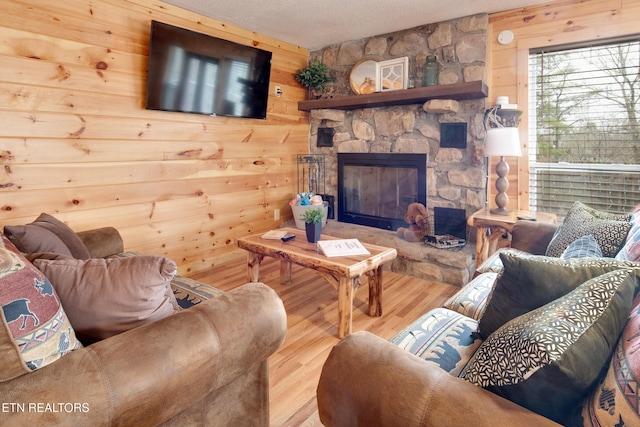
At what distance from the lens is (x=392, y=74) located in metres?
3.59

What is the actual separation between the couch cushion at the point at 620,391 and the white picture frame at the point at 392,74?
3.11m

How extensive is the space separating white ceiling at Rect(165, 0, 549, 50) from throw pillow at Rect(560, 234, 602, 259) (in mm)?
2276

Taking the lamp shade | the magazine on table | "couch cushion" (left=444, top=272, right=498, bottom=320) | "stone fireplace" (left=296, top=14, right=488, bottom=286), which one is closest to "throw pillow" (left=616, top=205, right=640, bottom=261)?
"couch cushion" (left=444, top=272, right=498, bottom=320)

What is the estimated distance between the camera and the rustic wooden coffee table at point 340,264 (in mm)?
2176

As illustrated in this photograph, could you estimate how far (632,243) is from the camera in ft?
4.51

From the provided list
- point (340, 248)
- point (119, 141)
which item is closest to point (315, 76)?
point (119, 141)

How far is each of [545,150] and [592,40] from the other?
0.87 meters

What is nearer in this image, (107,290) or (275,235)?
(107,290)

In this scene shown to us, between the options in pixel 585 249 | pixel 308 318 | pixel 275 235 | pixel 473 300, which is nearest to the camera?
pixel 585 249

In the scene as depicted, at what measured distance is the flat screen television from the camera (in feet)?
9.43

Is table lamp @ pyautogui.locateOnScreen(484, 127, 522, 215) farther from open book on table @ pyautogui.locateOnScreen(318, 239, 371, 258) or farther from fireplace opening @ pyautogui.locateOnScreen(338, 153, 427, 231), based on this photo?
open book on table @ pyautogui.locateOnScreen(318, 239, 371, 258)

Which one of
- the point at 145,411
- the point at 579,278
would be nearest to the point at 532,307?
the point at 579,278

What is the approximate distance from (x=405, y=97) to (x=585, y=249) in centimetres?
224

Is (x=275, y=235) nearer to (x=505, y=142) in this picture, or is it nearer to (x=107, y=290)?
(x=107, y=290)
